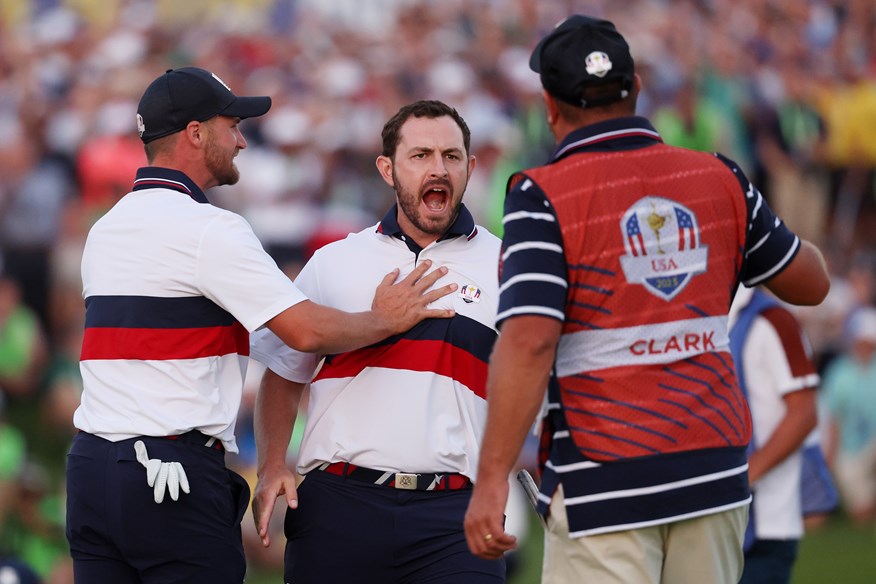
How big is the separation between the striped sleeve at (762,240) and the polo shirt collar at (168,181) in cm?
183

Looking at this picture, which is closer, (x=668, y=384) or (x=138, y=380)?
(x=668, y=384)

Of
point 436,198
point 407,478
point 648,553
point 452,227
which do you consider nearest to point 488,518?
point 648,553

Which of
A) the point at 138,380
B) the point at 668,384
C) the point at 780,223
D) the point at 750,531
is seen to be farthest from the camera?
the point at 750,531

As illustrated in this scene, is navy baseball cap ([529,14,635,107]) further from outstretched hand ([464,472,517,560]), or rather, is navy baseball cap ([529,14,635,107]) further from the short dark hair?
the short dark hair

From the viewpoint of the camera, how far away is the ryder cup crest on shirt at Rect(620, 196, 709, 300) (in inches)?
148

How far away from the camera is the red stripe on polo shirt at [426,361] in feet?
15.9

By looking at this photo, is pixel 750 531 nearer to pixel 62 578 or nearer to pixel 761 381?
pixel 761 381

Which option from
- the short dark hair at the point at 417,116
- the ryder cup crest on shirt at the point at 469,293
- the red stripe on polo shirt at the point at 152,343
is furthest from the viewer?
the short dark hair at the point at 417,116

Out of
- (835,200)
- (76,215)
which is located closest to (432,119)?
(76,215)

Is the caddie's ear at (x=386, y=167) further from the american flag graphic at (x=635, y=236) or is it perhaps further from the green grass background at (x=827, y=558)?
the green grass background at (x=827, y=558)

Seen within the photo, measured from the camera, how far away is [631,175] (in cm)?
381

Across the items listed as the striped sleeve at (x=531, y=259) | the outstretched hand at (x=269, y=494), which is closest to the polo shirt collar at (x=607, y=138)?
the striped sleeve at (x=531, y=259)

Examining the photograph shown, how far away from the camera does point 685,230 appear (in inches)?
150

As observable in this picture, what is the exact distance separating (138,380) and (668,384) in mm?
1783
